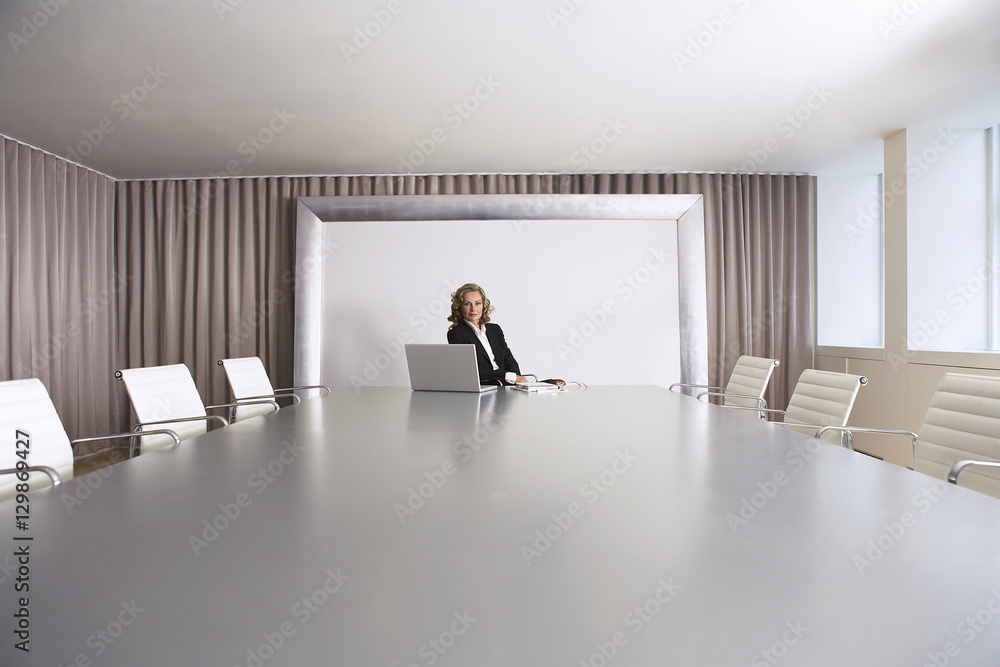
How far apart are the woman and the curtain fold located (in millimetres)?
1736

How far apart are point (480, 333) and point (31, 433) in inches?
101

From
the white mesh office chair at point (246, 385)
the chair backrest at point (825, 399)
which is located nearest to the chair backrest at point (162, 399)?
the white mesh office chair at point (246, 385)

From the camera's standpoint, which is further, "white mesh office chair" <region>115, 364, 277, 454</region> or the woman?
the woman

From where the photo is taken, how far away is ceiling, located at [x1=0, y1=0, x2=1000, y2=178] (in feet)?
8.93

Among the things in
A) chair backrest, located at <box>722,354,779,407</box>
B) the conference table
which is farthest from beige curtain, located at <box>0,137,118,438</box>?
chair backrest, located at <box>722,354,779,407</box>

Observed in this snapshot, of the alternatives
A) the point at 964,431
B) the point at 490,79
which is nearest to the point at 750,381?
the point at 964,431

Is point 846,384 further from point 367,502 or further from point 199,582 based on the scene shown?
point 199,582

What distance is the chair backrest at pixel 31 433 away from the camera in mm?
1660

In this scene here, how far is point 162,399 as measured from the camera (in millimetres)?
2598

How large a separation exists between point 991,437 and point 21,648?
87.1 inches

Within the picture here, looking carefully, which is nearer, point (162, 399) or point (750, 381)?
point (162, 399)

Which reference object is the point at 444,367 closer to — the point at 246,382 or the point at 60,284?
the point at 246,382

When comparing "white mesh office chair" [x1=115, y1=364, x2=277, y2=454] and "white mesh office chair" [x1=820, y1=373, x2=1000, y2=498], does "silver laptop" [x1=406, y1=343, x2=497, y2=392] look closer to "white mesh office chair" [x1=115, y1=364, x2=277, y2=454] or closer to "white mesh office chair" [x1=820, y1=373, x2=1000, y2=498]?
"white mesh office chair" [x1=115, y1=364, x2=277, y2=454]

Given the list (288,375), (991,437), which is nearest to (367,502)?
(991,437)
